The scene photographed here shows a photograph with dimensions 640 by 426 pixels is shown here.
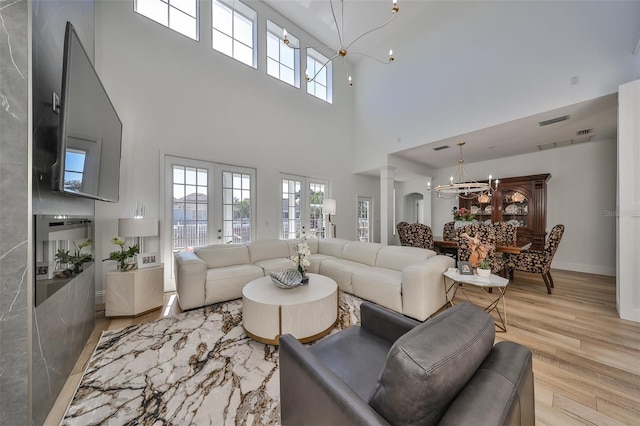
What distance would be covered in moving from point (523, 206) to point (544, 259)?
2495mm

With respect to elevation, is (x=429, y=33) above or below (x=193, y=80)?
above

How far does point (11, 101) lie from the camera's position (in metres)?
1.17

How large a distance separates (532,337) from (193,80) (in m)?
5.95

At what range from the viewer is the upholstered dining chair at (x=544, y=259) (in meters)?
3.43

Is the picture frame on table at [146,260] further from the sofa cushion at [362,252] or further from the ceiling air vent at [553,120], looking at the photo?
the ceiling air vent at [553,120]

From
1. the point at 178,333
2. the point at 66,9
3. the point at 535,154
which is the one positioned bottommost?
Answer: the point at 178,333

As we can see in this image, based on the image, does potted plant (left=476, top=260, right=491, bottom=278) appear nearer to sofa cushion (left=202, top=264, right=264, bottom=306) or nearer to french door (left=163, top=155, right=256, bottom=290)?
sofa cushion (left=202, top=264, right=264, bottom=306)

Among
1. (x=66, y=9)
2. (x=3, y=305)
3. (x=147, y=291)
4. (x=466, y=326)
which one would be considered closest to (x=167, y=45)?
(x=66, y=9)

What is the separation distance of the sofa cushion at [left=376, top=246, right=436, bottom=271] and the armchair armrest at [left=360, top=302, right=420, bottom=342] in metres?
1.71

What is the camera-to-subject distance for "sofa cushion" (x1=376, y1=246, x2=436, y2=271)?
121 inches

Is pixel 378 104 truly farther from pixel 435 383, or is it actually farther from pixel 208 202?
pixel 435 383

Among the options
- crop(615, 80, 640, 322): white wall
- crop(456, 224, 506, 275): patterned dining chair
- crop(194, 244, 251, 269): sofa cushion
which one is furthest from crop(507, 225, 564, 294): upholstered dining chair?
crop(194, 244, 251, 269): sofa cushion

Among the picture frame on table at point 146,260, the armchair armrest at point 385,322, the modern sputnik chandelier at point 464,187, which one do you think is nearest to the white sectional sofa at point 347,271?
the picture frame on table at point 146,260

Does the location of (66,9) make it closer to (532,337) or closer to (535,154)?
(532,337)
